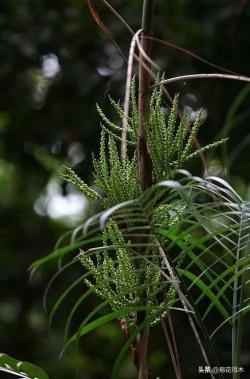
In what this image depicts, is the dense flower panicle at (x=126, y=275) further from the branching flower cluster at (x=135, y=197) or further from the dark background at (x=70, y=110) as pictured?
the dark background at (x=70, y=110)

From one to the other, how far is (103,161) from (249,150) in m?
1.53

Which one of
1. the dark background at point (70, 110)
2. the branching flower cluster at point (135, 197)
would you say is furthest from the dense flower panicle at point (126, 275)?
the dark background at point (70, 110)

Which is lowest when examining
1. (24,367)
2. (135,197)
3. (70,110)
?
(24,367)

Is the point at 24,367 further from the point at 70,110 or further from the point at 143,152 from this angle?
the point at 70,110

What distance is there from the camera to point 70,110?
241 cm

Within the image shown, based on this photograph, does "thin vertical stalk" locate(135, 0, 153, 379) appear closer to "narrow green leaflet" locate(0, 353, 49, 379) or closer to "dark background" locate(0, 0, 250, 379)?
"narrow green leaflet" locate(0, 353, 49, 379)

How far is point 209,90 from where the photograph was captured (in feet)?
7.56

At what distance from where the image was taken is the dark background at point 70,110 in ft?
7.22

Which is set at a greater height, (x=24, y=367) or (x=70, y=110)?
(x=70, y=110)

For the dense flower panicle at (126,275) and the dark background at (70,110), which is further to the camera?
the dark background at (70,110)

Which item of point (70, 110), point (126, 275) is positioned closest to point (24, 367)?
point (126, 275)

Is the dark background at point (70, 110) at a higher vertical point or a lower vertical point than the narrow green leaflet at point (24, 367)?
higher

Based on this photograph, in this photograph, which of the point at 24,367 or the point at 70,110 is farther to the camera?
the point at 70,110

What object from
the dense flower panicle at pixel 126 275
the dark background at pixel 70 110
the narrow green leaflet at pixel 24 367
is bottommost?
the narrow green leaflet at pixel 24 367
